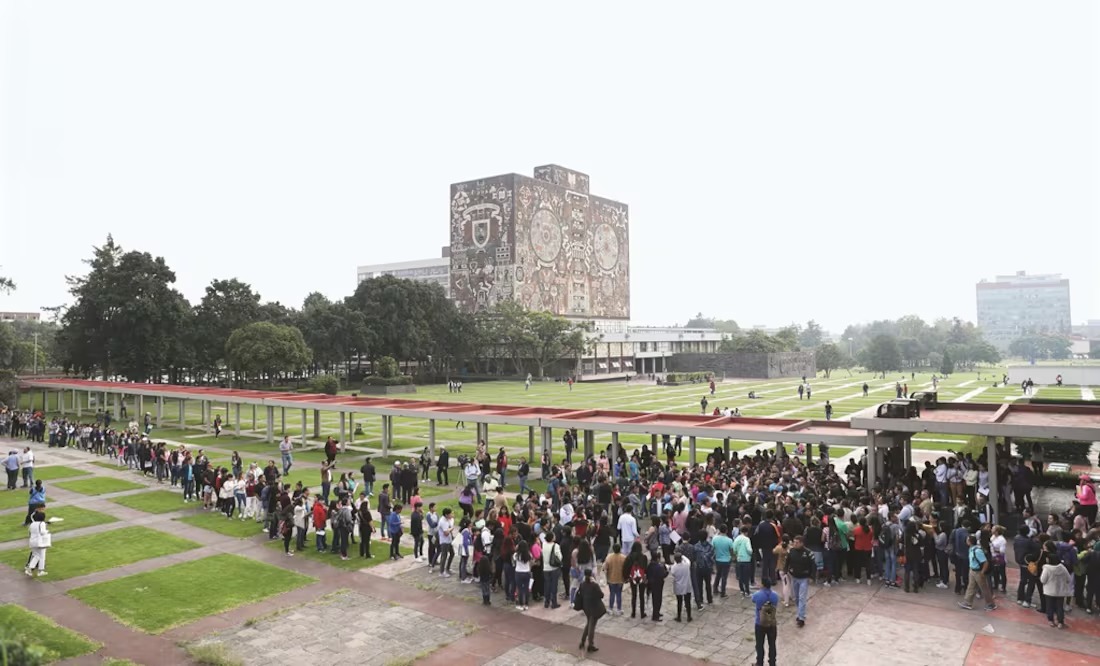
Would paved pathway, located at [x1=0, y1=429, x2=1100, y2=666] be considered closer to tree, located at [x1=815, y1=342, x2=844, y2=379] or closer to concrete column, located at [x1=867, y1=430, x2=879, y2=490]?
concrete column, located at [x1=867, y1=430, x2=879, y2=490]

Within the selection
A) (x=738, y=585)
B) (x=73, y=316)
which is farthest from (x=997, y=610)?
(x=73, y=316)

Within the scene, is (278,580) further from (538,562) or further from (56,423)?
(56,423)

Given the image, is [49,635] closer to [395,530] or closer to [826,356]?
[395,530]

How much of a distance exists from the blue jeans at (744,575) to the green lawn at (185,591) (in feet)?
27.2

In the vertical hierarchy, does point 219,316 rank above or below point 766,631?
above

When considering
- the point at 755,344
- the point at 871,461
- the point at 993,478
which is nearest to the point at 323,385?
the point at 871,461

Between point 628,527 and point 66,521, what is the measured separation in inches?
603

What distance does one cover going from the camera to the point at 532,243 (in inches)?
4026

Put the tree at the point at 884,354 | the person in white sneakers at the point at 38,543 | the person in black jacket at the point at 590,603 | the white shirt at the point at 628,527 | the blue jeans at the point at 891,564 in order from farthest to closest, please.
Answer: the tree at the point at 884,354
the person in white sneakers at the point at 38,543
the white shirt at the point at 628,527
the blue jeans at the point at 891,564
the person in black jacket at the point at 590,603

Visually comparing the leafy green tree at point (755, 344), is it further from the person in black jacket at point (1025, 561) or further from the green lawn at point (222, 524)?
the person in black jacket at point (1025, 561)

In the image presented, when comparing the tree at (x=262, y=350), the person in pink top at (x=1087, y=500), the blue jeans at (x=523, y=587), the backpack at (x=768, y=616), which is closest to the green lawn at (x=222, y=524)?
the blue jeans at (x=523, y=587)

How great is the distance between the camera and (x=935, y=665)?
9.18 m

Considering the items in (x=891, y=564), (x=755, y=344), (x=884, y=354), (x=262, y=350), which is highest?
(x=262, y=350)

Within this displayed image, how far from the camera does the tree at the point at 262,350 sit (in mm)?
59250
